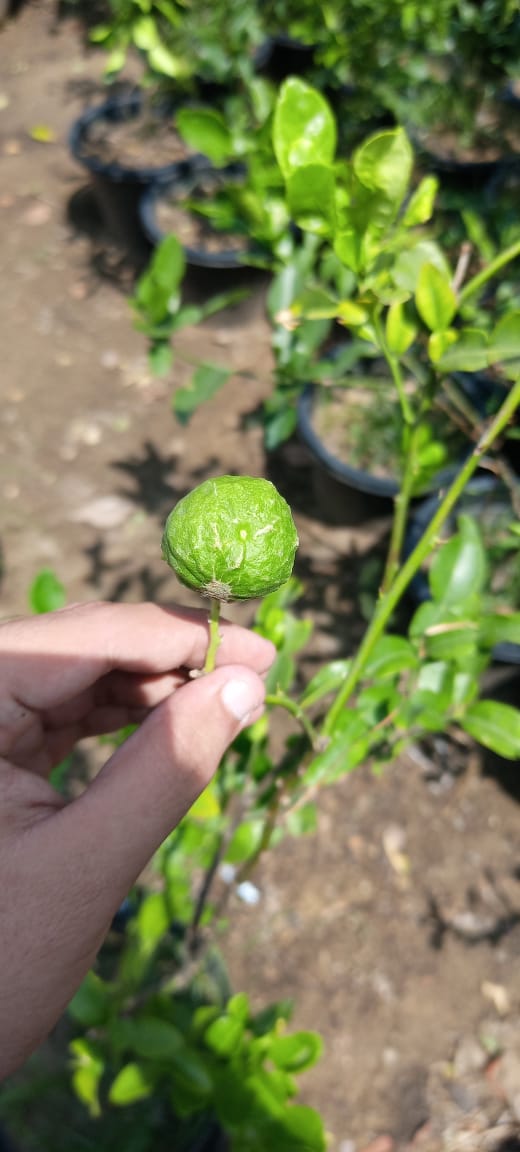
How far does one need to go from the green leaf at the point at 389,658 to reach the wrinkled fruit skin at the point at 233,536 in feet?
1.14

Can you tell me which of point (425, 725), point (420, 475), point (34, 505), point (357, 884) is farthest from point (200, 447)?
point (425, 725)

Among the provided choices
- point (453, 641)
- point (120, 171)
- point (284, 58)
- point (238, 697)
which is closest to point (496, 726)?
point (453, 641)

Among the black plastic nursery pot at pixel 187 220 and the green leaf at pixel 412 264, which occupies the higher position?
the green leaf at pixel 412 264

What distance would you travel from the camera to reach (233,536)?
681 mm

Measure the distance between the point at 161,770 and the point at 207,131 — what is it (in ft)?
2.92

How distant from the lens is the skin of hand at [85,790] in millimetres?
803

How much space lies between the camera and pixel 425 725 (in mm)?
1029

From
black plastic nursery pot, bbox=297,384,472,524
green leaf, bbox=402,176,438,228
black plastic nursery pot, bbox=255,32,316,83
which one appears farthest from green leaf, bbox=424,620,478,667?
black plastic nursery pot, bbox=255,32,316,83

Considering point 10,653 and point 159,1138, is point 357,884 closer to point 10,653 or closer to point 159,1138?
point 159,1138

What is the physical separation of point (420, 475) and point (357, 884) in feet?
4.19

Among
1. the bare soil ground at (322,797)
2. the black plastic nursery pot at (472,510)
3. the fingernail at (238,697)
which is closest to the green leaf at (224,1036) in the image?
the fingernail at (238,697)

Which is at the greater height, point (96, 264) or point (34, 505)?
point (96, 264)

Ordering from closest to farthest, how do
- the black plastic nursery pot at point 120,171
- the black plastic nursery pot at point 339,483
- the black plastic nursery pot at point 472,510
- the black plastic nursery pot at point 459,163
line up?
the black plastic nursery pot at point 472,510
the black plastic nursery pot at point 339,483
the black plastic nursery pot at point 459,163
the black plastic nursery pot at point 120,171

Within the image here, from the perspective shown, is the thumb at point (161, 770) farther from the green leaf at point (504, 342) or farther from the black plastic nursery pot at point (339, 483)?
the black plastic nursery pot at point (339, 483)
